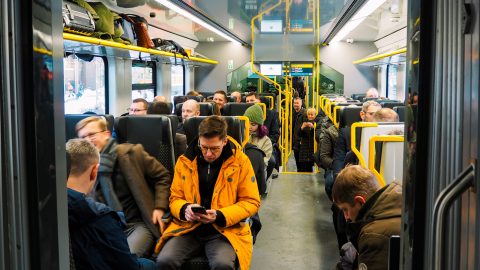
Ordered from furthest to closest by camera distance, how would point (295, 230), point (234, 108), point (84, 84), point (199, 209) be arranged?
point (234, 108) < point (84, 84) < point (295, 230) < point (199, 209)

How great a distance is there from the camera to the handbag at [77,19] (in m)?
4.23

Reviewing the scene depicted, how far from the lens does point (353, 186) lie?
2.39 m

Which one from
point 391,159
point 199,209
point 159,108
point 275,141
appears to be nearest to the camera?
point 199,209

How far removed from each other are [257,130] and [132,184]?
9.38 ft

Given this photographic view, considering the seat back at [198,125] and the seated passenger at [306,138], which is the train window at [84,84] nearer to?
the seat back at [198,125]

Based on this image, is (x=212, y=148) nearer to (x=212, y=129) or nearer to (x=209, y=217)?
(x=212, y=129)

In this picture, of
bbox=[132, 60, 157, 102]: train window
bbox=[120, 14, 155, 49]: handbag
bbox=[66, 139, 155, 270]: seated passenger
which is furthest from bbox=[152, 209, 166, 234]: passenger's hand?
bbox=[132, 60, 157, 102]: train window

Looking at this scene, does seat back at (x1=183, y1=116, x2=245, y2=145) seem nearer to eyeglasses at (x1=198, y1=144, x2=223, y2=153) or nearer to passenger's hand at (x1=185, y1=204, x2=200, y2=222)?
eyeglasses at (x1=198, y1=144, x2=223, y2=153)

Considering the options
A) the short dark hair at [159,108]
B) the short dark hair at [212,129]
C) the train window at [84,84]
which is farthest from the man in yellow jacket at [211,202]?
the train window at [84,84]

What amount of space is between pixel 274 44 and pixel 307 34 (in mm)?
1091

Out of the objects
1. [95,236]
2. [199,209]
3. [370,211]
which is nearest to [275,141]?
[199,209]

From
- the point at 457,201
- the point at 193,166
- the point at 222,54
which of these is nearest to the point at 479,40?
the point at 457,201

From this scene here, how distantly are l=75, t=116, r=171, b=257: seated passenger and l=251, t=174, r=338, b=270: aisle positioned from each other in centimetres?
131

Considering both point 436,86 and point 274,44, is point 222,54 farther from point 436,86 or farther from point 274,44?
point 436,86
